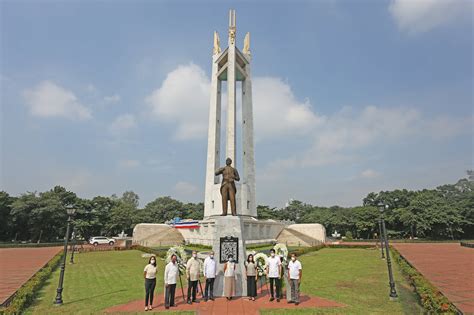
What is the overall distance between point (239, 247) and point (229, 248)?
324 millimetres

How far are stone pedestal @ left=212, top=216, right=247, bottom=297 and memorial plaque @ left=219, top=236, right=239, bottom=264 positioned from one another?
69 mm

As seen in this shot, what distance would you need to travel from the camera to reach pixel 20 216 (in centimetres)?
3812

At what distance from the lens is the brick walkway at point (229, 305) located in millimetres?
7742

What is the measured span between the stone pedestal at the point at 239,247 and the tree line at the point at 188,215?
32.4 m

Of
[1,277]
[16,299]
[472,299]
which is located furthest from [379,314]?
[1,277]

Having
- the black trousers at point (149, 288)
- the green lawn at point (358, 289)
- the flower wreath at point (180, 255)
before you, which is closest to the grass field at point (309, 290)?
the green lawn at point (358, 289)

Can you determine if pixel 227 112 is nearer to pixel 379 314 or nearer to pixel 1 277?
pixel 1 277

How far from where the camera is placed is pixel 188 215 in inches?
2399

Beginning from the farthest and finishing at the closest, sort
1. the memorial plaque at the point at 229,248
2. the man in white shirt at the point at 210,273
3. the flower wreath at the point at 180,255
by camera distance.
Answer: the memorial plaque at the point at 229,248, the flower wreath at the point at 180,255, the man in white shirt at the point at 210,273

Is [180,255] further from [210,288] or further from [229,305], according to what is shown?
[229,305]

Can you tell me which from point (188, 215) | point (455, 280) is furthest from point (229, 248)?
point (188, 215)

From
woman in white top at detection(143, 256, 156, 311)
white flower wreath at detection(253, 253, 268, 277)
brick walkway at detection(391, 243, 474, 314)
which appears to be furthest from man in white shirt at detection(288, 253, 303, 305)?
brick walkway at detection(391, 243, 474, 314)

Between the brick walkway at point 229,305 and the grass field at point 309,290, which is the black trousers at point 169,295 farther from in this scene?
the grass field at point 309,290

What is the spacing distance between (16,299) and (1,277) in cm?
689
